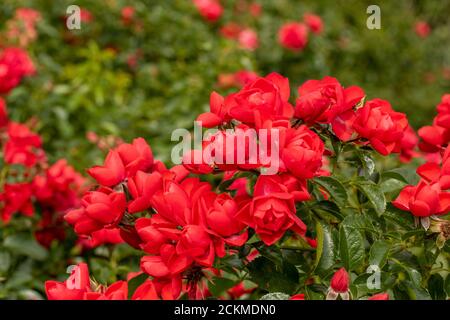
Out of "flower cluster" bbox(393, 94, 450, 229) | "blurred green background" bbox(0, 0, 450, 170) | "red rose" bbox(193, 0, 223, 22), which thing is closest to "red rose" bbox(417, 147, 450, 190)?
"flower cluster" bbox(393, 94, 450, 229)

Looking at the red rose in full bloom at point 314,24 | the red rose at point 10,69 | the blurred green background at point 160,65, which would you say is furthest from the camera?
the red rose in full bloom at point 314,24

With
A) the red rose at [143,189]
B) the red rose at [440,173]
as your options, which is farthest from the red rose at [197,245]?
the red rose at [440,173]

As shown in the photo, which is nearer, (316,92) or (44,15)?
(316,92)

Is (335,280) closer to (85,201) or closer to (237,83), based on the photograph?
(85,201)

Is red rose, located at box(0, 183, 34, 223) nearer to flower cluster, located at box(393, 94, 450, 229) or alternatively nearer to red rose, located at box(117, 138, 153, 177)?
red rose, located at box(117, 138, 153, 177)

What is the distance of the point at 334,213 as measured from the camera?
1.04 meters

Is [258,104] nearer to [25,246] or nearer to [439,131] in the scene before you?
[439,131]

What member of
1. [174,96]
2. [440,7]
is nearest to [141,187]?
[174,96]

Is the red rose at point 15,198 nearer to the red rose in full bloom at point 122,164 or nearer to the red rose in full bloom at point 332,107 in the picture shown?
the red rose in full bloom at point 122,164

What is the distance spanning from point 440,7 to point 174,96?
12.5 ft

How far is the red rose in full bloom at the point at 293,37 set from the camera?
11.7 feet

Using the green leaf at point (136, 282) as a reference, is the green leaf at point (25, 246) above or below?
below

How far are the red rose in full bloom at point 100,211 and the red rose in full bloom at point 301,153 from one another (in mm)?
282

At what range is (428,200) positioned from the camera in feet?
3.16
